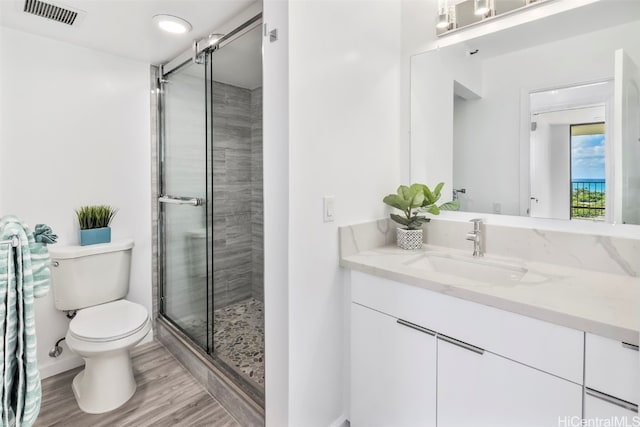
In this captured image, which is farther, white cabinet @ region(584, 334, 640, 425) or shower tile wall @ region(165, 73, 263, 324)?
shower tile wall @ region(165, 73, 263, 324)

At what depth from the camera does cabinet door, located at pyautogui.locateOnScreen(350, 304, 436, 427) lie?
1184 millimetres

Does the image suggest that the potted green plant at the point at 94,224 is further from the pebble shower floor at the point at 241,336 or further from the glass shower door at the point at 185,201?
the pebble shower floor at the point at 241,336

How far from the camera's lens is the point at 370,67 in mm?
1570

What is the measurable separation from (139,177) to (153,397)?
1.43 metres

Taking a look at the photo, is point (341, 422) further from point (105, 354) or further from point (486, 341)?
point (105, 354)

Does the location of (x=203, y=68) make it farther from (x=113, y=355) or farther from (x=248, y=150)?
(x=113, y=355)

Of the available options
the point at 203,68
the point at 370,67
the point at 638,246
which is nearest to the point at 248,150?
the point at 203,68

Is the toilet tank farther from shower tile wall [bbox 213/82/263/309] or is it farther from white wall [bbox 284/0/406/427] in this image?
white wall [bbox 284/0/406/427]

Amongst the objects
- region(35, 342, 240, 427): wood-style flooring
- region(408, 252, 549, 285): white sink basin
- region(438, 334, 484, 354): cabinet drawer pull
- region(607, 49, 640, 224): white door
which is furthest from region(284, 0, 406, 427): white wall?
region(607, 49, 640, 224): white door

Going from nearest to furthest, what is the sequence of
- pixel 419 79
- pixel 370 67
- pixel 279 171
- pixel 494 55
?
pixel 279 171, pixel 494 55, pixel 370 67, pixel 419 79

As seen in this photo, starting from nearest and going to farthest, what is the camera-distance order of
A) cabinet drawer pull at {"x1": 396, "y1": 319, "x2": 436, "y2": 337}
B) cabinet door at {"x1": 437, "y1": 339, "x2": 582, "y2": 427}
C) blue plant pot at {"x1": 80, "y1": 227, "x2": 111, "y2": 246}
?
cabinet door at {"x1": 437, "y1": 339, "x2": 582, "y2": 427} → cabinet drawer pull at {"x1": 396, "y1": 319, "x2": 436, "y2": 337} → blue plant pot at {"x1": 80, "y1": 227, "x2": 111, "y2": 246}

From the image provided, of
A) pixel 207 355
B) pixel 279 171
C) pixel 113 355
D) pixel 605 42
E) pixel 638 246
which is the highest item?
pixel 605 42

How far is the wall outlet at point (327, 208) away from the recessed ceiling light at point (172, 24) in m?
1.25

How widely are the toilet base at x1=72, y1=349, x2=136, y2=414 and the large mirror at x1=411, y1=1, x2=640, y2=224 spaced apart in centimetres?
192
